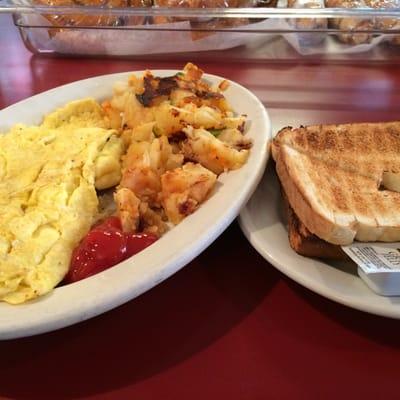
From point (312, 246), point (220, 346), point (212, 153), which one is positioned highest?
point (212, 153)

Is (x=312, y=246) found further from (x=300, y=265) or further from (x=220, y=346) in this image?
(x=220, y=346)

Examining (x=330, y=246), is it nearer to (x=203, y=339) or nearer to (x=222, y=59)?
(x=203, y=339)

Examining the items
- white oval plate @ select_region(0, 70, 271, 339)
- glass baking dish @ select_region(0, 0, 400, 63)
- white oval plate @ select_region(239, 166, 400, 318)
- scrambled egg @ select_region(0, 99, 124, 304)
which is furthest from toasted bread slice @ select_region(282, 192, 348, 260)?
glass baking dish @ select_region(0, 0, 400, 63)

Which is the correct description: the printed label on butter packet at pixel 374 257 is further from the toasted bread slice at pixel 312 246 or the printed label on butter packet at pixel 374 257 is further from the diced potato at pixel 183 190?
the diced potato at pixel 183 190

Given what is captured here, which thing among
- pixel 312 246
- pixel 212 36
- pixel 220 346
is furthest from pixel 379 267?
pixel 212 36

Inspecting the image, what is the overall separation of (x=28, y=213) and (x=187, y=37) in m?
1.21

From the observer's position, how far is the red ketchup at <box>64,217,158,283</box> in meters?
0.85

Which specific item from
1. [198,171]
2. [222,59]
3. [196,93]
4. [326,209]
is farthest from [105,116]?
[222,59]

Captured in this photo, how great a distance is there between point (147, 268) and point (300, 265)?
275 millimetres

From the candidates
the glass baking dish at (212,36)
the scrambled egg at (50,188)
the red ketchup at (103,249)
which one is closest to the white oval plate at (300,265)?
the red ketchup at (103,249)

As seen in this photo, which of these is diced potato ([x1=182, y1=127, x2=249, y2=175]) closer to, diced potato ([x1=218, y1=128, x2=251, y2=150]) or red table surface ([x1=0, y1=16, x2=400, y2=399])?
diced potato ([x1=218, y1=128, x2=251, y2=150])

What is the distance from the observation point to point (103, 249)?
87cm

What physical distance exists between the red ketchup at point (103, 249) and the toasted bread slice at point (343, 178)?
0.31m

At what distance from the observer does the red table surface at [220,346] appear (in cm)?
78
